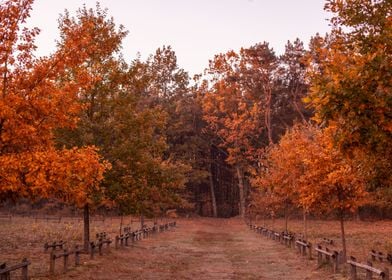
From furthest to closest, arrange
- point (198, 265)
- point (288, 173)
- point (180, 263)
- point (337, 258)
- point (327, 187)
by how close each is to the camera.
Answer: point (288, 173) → point (327, 187) → point (180, 263) → point (198, 265) → point (337, 258)

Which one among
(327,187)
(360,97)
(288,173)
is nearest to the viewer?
(360,97)

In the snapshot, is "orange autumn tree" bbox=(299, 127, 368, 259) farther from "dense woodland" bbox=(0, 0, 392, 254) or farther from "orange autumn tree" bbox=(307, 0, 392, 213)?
"orange autumn tree" bbox=(307, 0, 392, 213)

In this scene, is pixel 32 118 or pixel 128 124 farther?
pixel 128 124

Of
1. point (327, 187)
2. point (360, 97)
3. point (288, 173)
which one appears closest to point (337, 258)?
point (327, 187)

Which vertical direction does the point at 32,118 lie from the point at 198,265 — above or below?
above

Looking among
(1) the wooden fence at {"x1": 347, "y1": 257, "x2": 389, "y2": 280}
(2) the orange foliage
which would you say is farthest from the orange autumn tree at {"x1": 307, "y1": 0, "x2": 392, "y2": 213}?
(2) the orange foliage

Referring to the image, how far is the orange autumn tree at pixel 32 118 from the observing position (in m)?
11.9

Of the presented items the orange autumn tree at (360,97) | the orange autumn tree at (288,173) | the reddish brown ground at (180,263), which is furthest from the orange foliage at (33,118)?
the orange autumn tree at (288,173)

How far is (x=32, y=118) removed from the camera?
13023 mm

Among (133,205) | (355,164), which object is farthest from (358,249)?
(355,164)

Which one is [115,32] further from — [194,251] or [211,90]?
[211,90]

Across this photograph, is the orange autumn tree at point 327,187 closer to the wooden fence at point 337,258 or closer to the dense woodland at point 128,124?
the dense woodland at point 128,124

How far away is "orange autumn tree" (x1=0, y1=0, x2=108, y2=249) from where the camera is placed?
11930 mm

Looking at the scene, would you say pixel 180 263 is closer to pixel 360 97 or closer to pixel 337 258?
pixel 337 258
